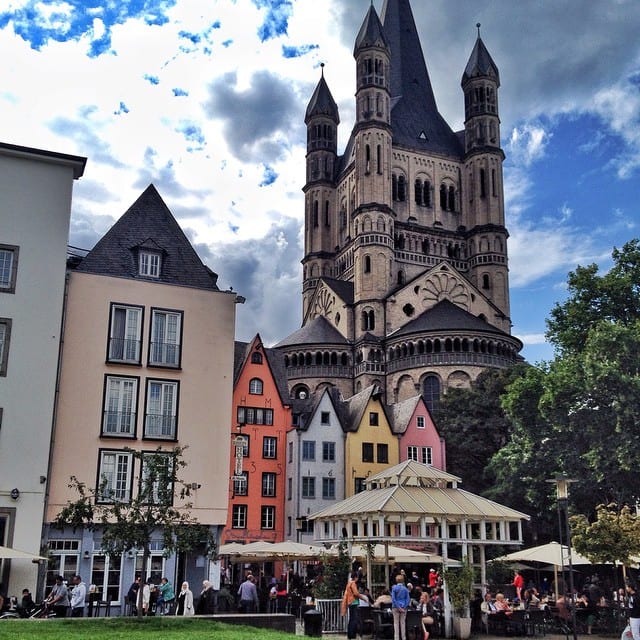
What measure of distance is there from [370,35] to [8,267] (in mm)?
71468

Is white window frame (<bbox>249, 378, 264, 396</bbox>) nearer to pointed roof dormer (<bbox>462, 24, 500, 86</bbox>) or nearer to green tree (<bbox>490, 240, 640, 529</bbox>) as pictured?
green tree (<bbox>490, 240, 640, 529</bbox>)

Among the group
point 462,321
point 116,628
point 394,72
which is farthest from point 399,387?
point 116,628

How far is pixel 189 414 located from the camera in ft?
105

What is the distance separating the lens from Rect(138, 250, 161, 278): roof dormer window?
110 ft

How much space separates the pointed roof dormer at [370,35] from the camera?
92.1 m

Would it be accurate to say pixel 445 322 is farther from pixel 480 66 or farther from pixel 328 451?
pixel 480 66

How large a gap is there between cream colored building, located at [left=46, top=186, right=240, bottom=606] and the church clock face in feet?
176

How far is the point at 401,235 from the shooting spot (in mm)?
Result: 90062

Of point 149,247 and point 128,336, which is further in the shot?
point 149,247

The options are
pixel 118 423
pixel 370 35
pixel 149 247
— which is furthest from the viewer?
pixel 370 35

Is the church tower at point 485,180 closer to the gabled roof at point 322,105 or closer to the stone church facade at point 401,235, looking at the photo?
the stone church facade at point 401,235

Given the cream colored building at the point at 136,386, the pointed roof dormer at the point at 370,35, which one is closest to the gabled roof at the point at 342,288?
the pointed roof dormer at the point at 370,35

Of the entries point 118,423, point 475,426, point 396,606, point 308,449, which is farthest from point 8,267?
point 475,426

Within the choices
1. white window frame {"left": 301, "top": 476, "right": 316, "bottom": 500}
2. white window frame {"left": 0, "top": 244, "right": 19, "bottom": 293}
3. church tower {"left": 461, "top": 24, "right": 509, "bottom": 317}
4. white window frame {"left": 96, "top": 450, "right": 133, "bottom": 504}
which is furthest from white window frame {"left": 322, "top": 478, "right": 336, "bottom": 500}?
church tower {"left": 461, "top": 24, "right": 509, "bottom": 317}
